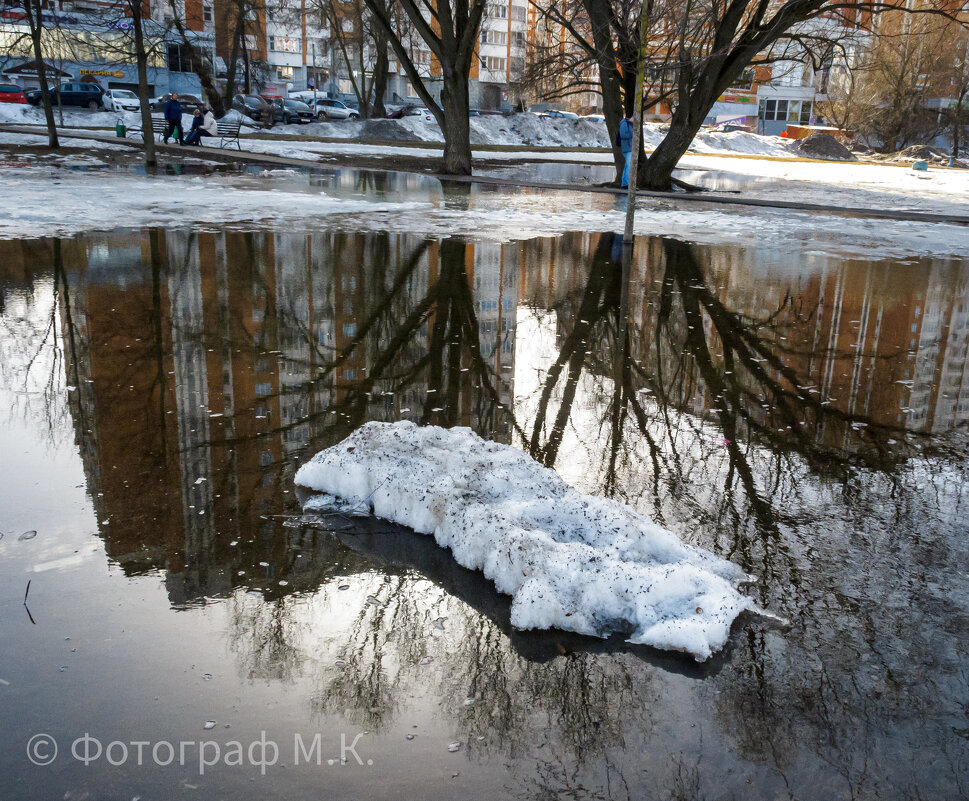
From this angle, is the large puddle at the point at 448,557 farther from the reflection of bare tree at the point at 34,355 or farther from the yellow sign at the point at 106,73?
the yellow sign at the point at 106,73

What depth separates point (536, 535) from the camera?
13.8 ft

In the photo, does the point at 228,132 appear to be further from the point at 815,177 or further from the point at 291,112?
the point at 815,177

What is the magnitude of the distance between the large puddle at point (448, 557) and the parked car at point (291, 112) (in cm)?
4609

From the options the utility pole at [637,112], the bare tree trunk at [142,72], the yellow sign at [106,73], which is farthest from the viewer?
the yellow sign at [106,73]

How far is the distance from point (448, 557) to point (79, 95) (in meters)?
53.1

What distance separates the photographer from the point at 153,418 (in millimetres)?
5863

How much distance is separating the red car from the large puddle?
46315 mm

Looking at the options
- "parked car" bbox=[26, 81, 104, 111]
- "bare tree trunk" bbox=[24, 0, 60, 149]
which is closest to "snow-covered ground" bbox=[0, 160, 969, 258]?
"bare tree trunk" bbox=[24, 0, 60, 149]

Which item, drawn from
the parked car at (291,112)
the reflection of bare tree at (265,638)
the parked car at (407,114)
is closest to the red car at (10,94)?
the parked car at (291,112)

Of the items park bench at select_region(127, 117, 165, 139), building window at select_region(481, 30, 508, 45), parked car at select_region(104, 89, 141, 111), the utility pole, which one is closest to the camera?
the utility pole

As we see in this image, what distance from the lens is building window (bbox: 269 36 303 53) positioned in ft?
299

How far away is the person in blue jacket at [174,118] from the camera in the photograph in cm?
3347

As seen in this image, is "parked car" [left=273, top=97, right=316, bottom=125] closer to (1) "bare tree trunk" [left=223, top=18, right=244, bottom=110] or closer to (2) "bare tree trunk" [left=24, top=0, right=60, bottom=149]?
(1) "bare tree trunk" [left=223, top=18, right=244, bottom=110]

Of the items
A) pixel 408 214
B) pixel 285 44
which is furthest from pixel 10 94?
pixel 285 44
